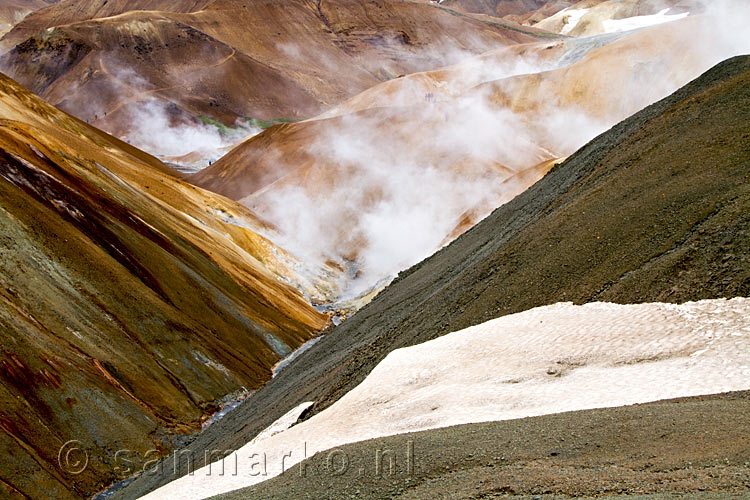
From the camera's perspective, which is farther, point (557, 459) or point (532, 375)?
point (532, 375)

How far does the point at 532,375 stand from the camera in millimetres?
18641

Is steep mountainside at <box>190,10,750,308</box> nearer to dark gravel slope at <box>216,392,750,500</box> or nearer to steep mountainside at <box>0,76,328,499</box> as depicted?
steep mountainside at <box>0,76,328,499</box>

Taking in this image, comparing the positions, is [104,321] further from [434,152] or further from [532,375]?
[434,152]

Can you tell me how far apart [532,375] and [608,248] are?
21.3 ft

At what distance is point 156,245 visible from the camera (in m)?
44.2

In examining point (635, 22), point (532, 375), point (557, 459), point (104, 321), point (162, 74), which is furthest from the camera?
point (635, 22)

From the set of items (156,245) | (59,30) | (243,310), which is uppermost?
(59,30)

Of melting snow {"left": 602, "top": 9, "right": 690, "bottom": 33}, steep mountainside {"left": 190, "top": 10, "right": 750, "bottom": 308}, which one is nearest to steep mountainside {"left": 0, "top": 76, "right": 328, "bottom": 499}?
steep mountainside {"left": 190, "top": 10, "right": 750, "bottom": 308}

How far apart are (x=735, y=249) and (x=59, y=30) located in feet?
615

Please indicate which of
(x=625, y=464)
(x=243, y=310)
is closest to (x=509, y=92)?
(x=243, y=310)

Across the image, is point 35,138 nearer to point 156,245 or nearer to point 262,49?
point 156,245

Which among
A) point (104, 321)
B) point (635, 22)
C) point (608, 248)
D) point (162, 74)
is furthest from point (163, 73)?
point (608, 248)

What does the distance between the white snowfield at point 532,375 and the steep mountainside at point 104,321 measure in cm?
797

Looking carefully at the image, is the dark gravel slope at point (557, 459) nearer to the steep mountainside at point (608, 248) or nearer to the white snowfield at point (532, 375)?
the white snowfield at point (532, 375)
